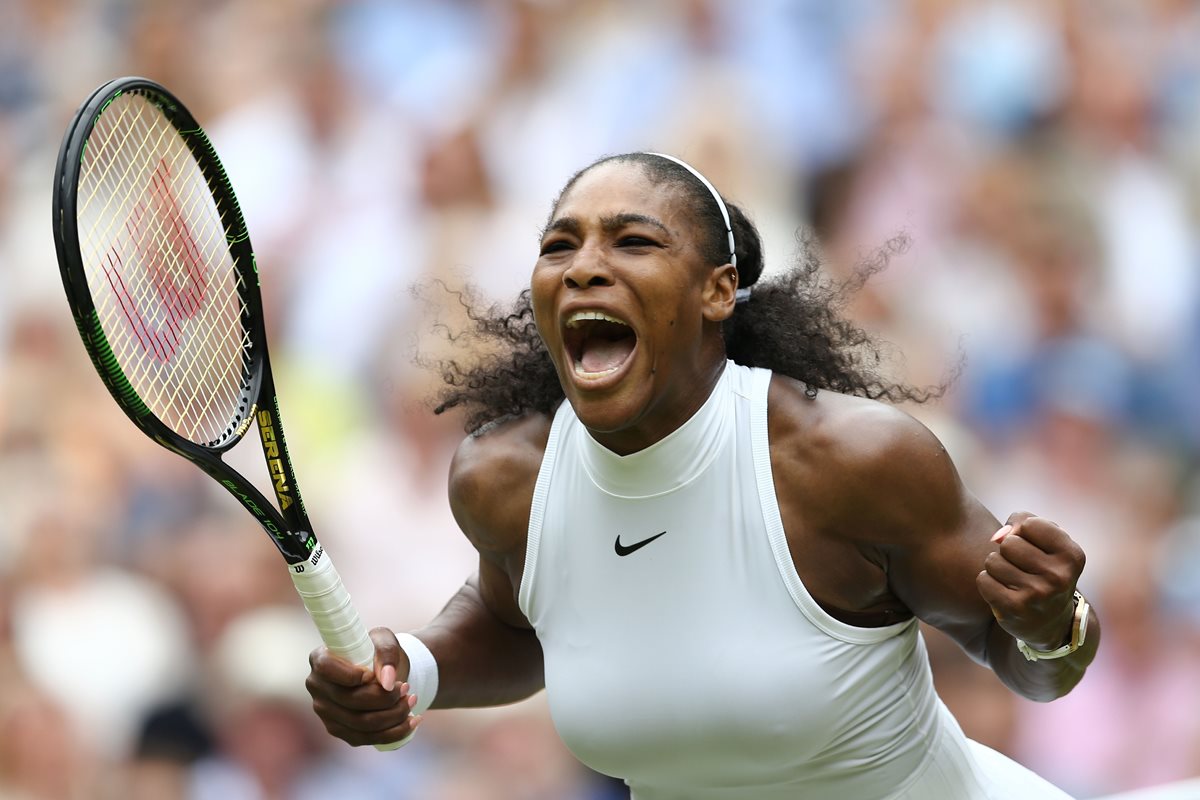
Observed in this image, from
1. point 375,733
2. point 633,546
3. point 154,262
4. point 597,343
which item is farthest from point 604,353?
point 154,262

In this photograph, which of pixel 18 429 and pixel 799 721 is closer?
pixel 799 721

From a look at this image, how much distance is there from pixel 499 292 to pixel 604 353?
2857 millimetres

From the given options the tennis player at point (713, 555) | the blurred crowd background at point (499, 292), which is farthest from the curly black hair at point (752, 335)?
the blurred crowd background at point (499, 292)

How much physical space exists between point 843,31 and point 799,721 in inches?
164

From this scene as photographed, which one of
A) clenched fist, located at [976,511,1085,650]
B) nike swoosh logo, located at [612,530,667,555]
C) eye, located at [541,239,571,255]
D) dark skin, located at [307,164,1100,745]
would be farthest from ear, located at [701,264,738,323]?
clenched fist, located at [976,511,1085,650]

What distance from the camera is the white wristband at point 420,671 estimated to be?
285 cm

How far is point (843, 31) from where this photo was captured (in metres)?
6.32

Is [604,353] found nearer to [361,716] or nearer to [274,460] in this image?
[274,460]

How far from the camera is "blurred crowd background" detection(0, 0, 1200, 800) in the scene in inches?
199

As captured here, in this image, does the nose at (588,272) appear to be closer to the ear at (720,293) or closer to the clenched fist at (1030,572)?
the ear at (720,293)

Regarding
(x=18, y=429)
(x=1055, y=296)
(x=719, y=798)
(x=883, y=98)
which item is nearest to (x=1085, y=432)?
(x=1055, y=296)

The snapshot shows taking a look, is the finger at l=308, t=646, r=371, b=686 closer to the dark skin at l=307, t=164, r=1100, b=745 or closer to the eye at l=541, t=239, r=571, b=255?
the dark skin at l=307, t=164, r=1100, b=745

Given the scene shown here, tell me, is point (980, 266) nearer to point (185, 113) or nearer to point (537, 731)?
point (537, 731)

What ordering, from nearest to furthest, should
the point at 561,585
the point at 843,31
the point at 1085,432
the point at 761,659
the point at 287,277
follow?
the point at 761,659
the point at 561,585
the point at 1085,432
the point at 287,277
the point at 843,31
